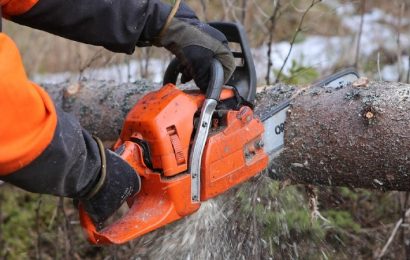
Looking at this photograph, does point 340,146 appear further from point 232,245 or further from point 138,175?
point 138,175

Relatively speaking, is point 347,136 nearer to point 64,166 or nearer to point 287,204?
point 287,204

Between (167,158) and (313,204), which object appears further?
(313,204)

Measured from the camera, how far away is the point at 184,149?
2.20m

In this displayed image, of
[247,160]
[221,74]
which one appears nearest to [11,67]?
[221,74]

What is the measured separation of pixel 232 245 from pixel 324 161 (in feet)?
1.82

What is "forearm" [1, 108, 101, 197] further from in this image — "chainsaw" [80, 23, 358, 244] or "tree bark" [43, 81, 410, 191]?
"tree bark" [43, 81, 410, 191]

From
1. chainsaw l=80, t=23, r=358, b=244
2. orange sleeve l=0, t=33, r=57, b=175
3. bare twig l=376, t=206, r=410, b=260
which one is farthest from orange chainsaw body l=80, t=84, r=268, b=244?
bare twig l=376, t=206, r=410, b=260

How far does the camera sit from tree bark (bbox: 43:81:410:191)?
7.44 feet

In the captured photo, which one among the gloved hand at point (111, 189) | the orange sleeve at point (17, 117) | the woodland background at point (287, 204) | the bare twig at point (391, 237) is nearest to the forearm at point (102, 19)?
the gloved hand at point (111, 189)

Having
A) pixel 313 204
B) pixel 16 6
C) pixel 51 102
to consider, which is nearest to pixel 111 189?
pixel 51 102

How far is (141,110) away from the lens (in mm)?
2240

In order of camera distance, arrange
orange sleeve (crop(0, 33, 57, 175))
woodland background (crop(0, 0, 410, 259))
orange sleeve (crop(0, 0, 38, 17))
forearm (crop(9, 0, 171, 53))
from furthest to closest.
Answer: woodland background (crop(0, 0, 410, 259)) → forearm (crop(9, 0, 171, 53)) → orange sleeve (crop(0, 0, 38, 17)) → orange sleeve (crop(0, 33, 57, 175))

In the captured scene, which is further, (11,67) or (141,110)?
(141,110)

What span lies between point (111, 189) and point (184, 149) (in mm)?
325
